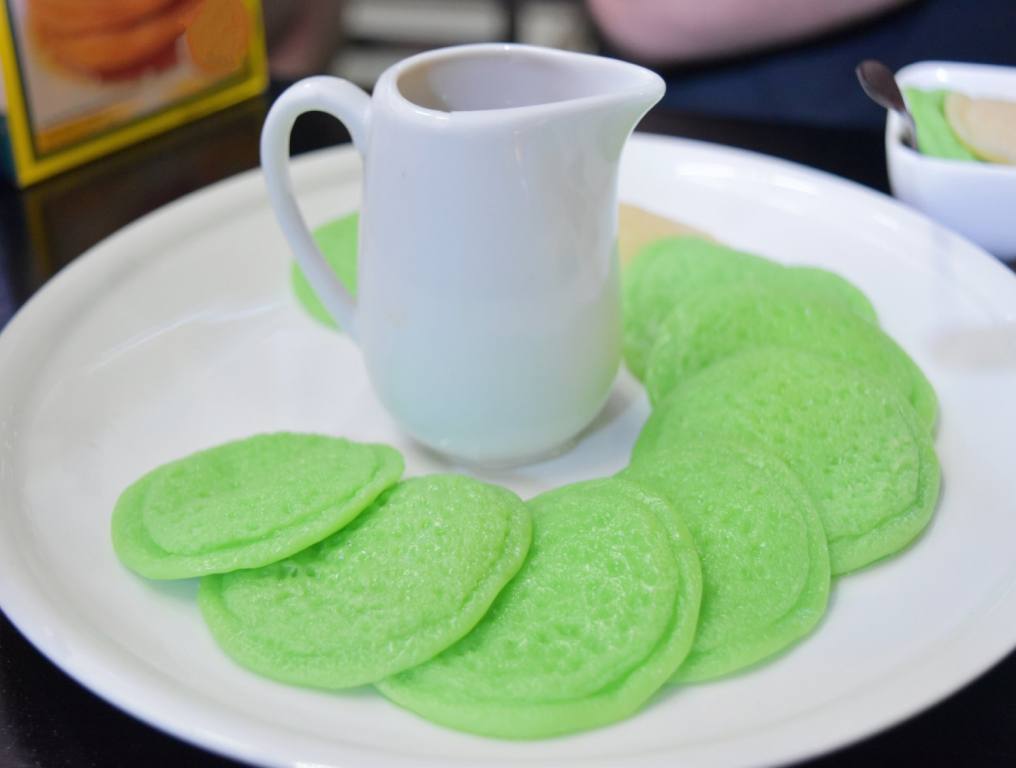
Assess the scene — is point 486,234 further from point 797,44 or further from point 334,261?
point 797,44

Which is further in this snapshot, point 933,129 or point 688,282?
point 933,129

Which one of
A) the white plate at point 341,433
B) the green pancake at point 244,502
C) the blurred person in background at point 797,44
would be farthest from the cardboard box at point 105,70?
the green pancake at point 244,502

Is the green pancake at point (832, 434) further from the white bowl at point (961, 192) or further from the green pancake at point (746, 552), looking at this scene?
the white bowl at point (961, 192)

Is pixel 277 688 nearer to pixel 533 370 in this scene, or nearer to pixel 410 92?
pixel 533 370

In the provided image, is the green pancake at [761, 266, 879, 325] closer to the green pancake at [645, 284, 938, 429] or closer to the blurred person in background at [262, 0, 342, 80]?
the green pancake at [645, 284, 938, 429]

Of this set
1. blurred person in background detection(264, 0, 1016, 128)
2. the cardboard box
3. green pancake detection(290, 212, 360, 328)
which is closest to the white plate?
green pancake detection(290, 212, 360, 328)

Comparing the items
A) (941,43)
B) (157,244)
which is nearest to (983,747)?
(157,244)

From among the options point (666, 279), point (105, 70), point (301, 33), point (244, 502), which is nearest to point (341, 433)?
point (244, 502)
